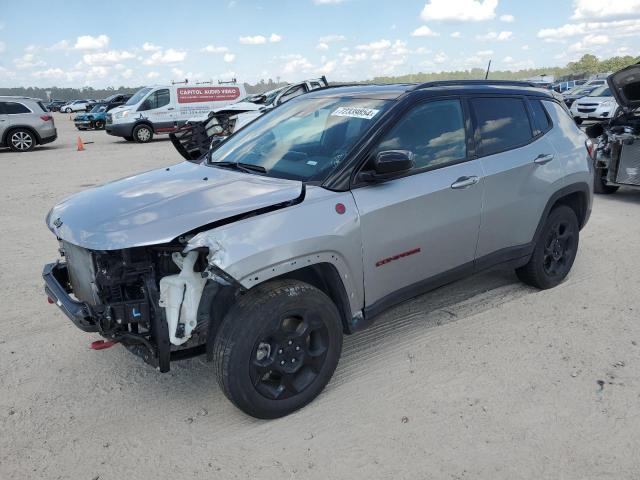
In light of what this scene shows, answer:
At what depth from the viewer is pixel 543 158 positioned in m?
4.25

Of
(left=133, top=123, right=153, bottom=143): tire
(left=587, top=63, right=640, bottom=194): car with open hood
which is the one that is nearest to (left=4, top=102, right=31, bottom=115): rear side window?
(left=133, top=123, right=153, bottom=143): tire

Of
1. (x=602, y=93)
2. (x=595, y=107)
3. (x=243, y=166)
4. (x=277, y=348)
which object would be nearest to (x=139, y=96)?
(x=595, y=107)

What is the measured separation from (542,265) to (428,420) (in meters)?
2.21

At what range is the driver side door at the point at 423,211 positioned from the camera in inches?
126

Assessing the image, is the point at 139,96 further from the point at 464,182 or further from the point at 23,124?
the point at 464,182

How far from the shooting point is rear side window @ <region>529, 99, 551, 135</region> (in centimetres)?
436

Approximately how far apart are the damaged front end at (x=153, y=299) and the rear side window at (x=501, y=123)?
2.25 m

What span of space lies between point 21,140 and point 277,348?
1802cm

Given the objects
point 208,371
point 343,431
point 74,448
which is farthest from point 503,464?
point 74,448

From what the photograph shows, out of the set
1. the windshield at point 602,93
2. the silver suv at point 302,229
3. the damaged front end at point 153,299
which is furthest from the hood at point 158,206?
the windshield at point 602,93

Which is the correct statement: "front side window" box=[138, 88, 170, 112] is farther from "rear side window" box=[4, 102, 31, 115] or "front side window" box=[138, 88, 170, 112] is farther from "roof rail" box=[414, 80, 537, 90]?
"roof rail" box=[414, 80, 537, 90]

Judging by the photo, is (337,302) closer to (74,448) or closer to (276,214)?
(276,214)

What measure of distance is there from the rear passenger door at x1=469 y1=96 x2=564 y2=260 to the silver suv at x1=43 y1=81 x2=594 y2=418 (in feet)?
0.05

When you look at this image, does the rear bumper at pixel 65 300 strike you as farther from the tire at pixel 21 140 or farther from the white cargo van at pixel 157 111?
the white cargo van at pixel 157 111
